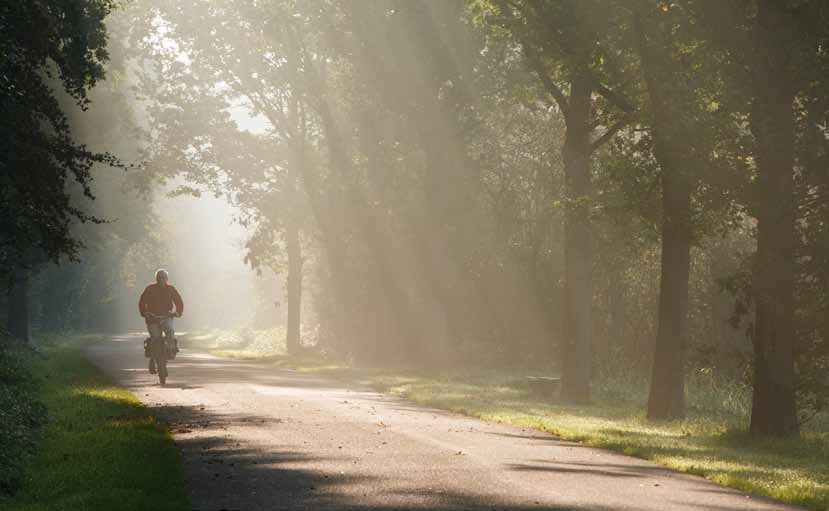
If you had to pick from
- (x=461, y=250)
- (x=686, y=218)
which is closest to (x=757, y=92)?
(x=686, y=218)

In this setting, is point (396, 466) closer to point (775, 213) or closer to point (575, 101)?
point (775, 213)

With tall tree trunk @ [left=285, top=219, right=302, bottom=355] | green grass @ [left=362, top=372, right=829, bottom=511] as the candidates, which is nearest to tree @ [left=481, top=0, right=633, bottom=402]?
green grass @ [left=362, top=372, right=829, bottom=511]

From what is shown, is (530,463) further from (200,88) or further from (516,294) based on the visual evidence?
(200,88)

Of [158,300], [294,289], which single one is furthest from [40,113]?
[294,289]

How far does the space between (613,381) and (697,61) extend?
1637 cm

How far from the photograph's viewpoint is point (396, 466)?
38.4 feet

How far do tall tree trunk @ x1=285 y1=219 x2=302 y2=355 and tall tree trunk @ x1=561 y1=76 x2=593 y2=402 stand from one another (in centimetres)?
2604

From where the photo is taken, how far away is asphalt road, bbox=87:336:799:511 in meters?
9.69

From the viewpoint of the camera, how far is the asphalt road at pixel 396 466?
969 centimetres

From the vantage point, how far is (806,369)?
16.4 m

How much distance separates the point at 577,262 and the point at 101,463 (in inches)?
614

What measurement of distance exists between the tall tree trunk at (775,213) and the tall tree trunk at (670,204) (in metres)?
1.44

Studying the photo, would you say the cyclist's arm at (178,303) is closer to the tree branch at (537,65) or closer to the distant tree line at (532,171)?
the distant tree line at (532,171)

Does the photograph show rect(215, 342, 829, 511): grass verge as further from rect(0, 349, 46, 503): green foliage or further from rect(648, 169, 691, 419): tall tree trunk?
rect(0, 349, 46, 503): green foliage
